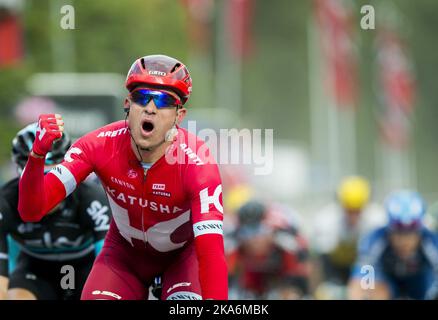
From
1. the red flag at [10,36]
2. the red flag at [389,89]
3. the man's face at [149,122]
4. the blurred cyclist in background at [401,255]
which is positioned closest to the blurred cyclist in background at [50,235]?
the man's face at [149,122]

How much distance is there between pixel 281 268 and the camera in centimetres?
1180

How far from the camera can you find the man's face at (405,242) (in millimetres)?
10547

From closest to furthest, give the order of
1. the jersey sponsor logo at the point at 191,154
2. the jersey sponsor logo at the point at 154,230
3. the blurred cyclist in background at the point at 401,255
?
the jersey sponsor logo at the point at 191,154 → the jersey sponsor logo at the point at 154,230 → the blurred cyclist in background at the point at 401,255

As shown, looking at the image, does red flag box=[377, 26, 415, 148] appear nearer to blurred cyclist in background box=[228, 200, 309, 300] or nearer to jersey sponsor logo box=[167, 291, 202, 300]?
blurred cyclist in background box=[228, 200, 309, 300]

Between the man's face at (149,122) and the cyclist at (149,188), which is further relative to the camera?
the man's face at (149,122)

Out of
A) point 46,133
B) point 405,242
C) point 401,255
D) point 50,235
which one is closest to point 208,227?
point 46,133

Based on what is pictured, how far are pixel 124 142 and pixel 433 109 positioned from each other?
7233 centimetres

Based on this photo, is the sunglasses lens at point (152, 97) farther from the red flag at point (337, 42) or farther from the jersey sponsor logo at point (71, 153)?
the red flag at point (337, 42)

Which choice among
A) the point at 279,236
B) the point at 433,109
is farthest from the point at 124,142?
the point at 433,109

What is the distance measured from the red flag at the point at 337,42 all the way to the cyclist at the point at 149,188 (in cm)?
2590

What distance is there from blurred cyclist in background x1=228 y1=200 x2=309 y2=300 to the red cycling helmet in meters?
5.27
